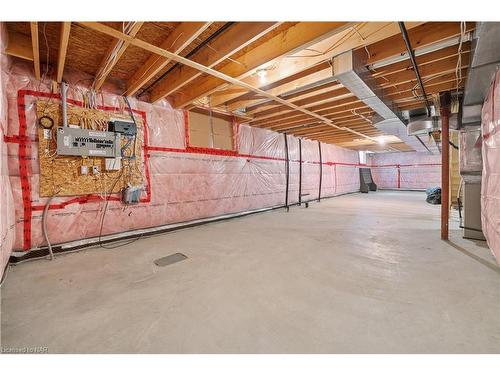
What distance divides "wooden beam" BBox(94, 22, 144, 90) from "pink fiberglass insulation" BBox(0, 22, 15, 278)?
0.77m

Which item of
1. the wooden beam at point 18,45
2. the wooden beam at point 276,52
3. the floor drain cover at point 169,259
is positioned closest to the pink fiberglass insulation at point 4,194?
the wooden beam at point 18,45

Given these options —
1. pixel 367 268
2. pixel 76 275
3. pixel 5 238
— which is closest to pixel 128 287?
pixel 76 275

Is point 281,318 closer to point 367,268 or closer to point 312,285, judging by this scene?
→ point 312,285

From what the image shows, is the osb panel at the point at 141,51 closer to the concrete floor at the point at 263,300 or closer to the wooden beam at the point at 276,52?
the wooden beam at the point at 276,52

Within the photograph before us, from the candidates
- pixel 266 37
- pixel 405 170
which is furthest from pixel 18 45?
pixel 405 170

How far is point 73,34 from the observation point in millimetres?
2129

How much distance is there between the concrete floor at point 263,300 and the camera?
47.5 inches

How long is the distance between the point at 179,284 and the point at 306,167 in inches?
243

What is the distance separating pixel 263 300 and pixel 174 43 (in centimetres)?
239

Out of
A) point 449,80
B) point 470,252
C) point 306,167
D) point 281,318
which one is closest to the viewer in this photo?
point 281,318

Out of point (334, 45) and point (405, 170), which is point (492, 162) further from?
point (405, 170)

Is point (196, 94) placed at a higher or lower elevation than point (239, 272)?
higher

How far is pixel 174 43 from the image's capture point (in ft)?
6.78
